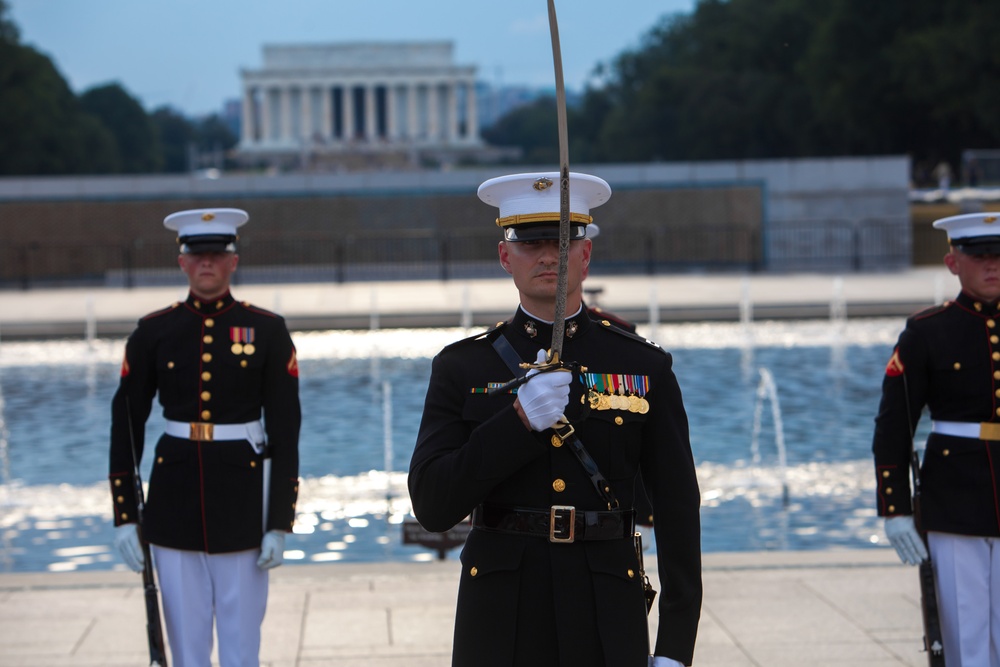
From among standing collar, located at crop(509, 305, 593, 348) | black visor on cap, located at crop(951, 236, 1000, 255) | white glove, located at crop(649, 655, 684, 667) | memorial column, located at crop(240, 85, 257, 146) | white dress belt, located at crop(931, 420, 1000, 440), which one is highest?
memorial column, located at crop(240, 85, 257, 146)

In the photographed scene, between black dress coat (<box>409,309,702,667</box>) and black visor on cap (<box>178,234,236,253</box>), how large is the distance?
6.15 ft

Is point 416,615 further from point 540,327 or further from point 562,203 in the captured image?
point 562,203

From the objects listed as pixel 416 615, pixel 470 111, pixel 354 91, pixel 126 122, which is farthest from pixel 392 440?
pixel 470 111

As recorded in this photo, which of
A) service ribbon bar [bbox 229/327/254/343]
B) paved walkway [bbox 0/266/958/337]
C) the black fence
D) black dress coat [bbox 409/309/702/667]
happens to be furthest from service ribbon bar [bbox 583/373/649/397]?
the black fence

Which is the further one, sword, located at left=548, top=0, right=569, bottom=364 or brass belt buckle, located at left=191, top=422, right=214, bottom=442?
brass belt buckle, located at left=191, top=422, right=214, bottom=442

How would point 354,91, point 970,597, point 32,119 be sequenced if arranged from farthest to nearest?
point 354,91 → point 32,119 → point 970,597

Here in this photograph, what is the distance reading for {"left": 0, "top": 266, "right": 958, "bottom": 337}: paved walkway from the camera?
63.0 feet

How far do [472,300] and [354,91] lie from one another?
88.3 m

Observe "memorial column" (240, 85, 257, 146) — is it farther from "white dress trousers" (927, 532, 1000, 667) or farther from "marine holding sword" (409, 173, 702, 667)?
"marine holding sword" (409, 173, 702, 667)

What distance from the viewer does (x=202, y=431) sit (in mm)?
4781

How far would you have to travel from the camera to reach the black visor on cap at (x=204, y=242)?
192 inches

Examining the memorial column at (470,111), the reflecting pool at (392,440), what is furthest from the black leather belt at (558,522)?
the memorial column at (470,111)

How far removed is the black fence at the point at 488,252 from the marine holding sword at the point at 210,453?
23107 millimetres

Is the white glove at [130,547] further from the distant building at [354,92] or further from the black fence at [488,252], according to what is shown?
the distant building at [354,92]
